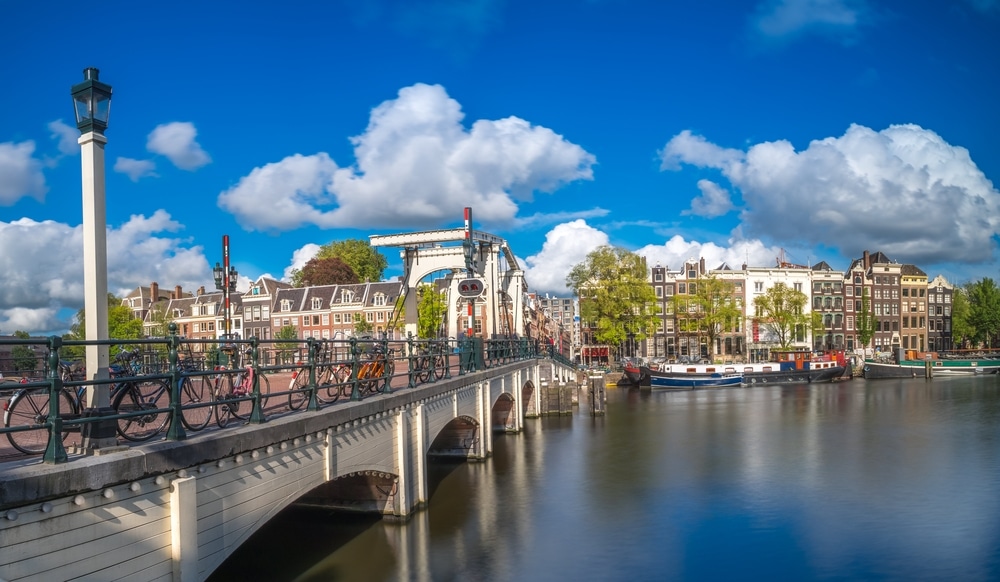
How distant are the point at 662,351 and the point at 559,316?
80.0 metres

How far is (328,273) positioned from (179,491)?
249ft

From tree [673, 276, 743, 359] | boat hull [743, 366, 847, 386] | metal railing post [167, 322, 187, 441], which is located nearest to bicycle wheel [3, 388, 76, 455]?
metal railing post [167, 322, 187, 441]

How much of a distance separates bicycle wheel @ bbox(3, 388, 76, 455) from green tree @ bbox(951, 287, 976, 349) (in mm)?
97916

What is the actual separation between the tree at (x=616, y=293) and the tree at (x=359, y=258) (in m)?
30.9

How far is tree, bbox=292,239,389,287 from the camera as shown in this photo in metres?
87.9

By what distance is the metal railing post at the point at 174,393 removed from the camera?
7.29 metres

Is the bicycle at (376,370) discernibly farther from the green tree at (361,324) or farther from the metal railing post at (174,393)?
the green tree at (361,324)

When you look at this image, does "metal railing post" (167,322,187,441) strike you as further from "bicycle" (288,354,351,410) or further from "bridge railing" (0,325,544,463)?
"bicycle" (288,354,351,410)

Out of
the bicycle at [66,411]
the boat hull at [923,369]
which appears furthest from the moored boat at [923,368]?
the bicycle at [66,411]

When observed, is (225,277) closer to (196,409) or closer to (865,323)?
(196,409)

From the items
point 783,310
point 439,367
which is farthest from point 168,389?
point 783,310

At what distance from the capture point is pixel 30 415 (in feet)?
25.7

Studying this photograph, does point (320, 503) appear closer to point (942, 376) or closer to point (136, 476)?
point (136, 476)

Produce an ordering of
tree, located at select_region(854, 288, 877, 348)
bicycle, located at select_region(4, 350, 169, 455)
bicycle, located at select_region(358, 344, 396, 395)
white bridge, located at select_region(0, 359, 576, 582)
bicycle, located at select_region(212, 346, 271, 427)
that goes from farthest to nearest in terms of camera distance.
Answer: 1. tree, located at select_region(854, 288, 877, 348)
2. bicycle, located at select_region(358, 344, 396, 395)
3. bicycle, located at select_region(212, 346, 271, 427)
4. bicycle, located at select_region(4, 350, 169, 455)
5. white bridge, located at select_region(0, 359, 576, 582)
